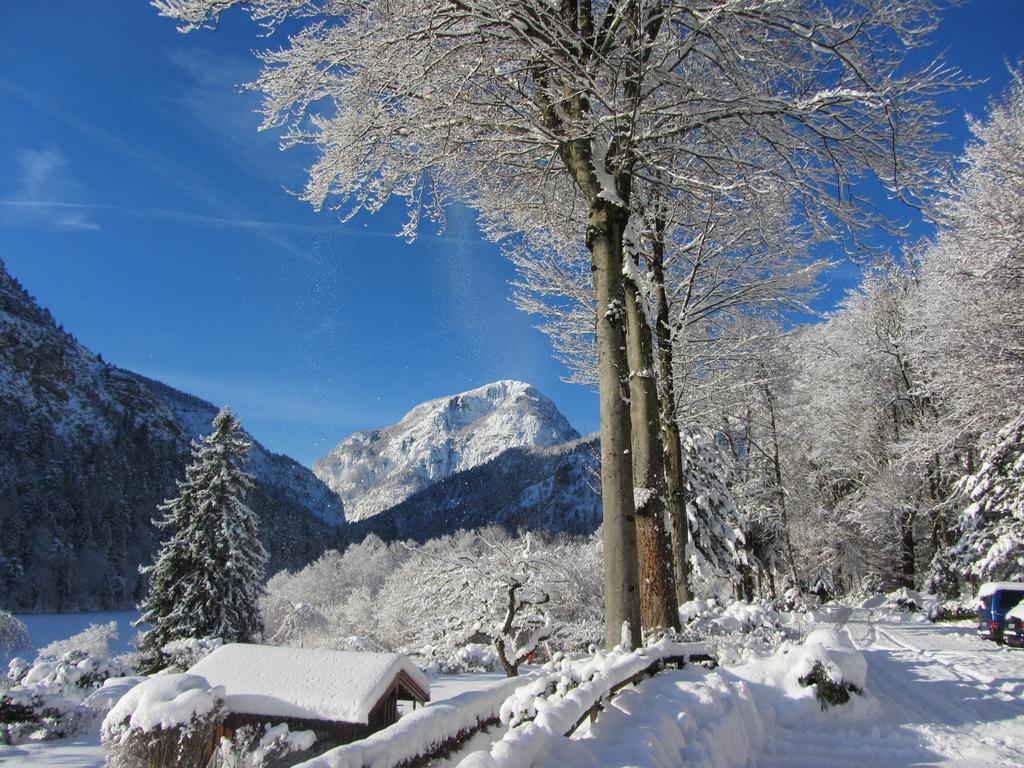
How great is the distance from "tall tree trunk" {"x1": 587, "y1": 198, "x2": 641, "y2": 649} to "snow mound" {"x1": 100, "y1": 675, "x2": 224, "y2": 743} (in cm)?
473

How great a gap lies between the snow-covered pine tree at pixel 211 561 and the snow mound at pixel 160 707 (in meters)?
18.0

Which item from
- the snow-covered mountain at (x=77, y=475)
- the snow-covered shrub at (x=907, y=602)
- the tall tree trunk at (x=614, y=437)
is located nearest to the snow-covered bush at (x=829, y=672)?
the tall tree trunk at (x=614, y=437)

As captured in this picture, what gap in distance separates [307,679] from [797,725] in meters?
7.93

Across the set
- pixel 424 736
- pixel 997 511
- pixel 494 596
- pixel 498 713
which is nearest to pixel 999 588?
pixel 997 511

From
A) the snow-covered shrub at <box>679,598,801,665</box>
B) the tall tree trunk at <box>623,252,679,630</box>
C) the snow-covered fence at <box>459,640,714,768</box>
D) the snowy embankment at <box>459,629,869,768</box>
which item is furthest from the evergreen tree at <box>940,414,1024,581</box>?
the snow-covered fence at <box>459,640,714,768</box>

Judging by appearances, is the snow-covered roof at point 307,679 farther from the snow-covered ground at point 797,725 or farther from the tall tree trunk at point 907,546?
the tall tree trunk at point 907,546

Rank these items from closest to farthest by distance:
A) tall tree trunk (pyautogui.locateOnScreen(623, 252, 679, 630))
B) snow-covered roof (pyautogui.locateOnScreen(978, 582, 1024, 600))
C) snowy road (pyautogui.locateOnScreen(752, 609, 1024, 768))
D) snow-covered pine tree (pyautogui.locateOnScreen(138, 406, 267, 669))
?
1. snowy road (pyautogui.locateOnScreen(752, 609, 1024, 768))
2. tall tree trunk (pyautogui.locateOnScreen(623, 252, 679, 630))
3. snow-covered roof (pyautogui.locateOnScreen(978, 582, 1024, 600))
4. snow-covered pine tree (pyautogui.locateOnScreen(138, 406, 267, 669))

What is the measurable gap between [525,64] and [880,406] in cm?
2407

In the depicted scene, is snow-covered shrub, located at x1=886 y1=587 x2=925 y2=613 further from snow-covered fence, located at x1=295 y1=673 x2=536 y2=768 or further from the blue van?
snow-covered fence, located at x1=295 y1=673 x2=536 y2=768

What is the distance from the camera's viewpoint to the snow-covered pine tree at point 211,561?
23.8 meters

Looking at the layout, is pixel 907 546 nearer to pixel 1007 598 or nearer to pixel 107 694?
pixel 1007 598

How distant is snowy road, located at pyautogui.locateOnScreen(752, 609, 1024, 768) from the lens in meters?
4.98

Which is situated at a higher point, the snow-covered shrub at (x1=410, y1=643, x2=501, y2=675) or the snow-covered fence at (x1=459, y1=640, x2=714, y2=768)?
the snow-covered fence at (x1=459, y1=640, x2=714, y2=768)

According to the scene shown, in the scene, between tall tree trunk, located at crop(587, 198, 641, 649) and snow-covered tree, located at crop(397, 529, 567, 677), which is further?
snow-covered tree, located at crop(397, 529, 567, 677)
